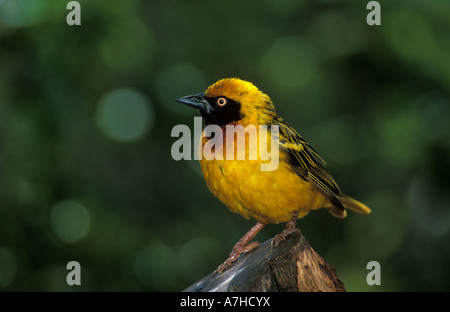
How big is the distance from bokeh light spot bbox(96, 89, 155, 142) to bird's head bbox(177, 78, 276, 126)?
2.18 m

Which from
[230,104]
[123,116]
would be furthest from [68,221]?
[230,104]

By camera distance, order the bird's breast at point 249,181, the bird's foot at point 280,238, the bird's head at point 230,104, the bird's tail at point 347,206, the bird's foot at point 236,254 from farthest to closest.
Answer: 1. the bird's tail at point 347,206
2. the bird's head at point 230,104
3. the bird's breast at point 249,181
4. the bird's foot at point 236,254
5. the bird's foot at point 280,238

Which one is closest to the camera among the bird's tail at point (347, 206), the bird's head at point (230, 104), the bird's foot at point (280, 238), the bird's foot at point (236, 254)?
the bird's foot at point (280, 238)

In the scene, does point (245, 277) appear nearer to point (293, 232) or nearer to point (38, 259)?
point (293, 232)

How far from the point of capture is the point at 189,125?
693 cm

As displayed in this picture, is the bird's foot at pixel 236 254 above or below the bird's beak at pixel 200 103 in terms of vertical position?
below

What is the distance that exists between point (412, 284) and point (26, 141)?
497 centimetres

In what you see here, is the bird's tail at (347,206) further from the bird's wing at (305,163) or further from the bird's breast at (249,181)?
the bird's breast at (249,181)

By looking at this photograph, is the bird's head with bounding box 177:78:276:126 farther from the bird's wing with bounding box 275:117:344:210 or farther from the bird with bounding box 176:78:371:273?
the bird's wing with bounding box 275:117:344:210

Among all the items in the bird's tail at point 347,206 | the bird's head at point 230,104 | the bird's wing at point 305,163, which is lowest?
the bird's tail at point 347,206

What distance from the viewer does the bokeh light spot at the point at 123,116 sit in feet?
21.7

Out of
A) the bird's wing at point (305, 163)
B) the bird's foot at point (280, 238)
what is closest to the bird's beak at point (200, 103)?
the bird's wing at point (305, 163)

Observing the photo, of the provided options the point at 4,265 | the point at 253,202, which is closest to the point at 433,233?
the point at 253,202

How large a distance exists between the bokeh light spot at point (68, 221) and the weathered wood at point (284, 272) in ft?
10.3
